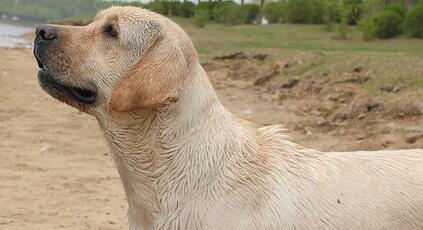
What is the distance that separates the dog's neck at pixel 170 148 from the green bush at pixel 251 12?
5698cm

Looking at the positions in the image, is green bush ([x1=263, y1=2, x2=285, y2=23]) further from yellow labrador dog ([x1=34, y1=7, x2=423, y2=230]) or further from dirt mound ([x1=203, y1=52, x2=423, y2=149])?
yellow labrador dog ([x1=34, y1=7, x2=423, y2=230])

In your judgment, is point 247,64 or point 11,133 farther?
point 247,64

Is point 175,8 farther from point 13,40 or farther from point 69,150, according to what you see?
point 69,150

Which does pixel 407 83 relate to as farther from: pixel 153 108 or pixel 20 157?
pixel 153 108

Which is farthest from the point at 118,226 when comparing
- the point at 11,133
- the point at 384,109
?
the point at 384,109

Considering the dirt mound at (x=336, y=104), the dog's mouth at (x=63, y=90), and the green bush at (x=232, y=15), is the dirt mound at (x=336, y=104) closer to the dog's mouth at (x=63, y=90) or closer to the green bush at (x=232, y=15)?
the dog's mouth at (x=63, y=90)

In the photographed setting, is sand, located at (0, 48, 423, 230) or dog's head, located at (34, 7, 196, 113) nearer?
dog's head, located at (34, 7, 196, 113)

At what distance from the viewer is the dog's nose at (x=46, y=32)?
3.99m

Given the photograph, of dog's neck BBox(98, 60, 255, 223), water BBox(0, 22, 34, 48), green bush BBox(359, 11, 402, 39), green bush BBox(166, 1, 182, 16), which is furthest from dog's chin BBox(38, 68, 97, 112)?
green bush BBox(166, 1, 182, 16)

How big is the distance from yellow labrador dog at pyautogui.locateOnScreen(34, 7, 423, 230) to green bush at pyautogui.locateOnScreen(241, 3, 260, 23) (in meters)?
56.9

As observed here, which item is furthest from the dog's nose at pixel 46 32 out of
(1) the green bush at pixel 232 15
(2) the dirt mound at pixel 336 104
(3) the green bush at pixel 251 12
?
(3) the green bush at pixel 251 12

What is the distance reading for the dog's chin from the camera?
4004 mm

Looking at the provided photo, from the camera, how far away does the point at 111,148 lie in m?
4.10

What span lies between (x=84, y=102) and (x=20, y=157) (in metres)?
6.21
